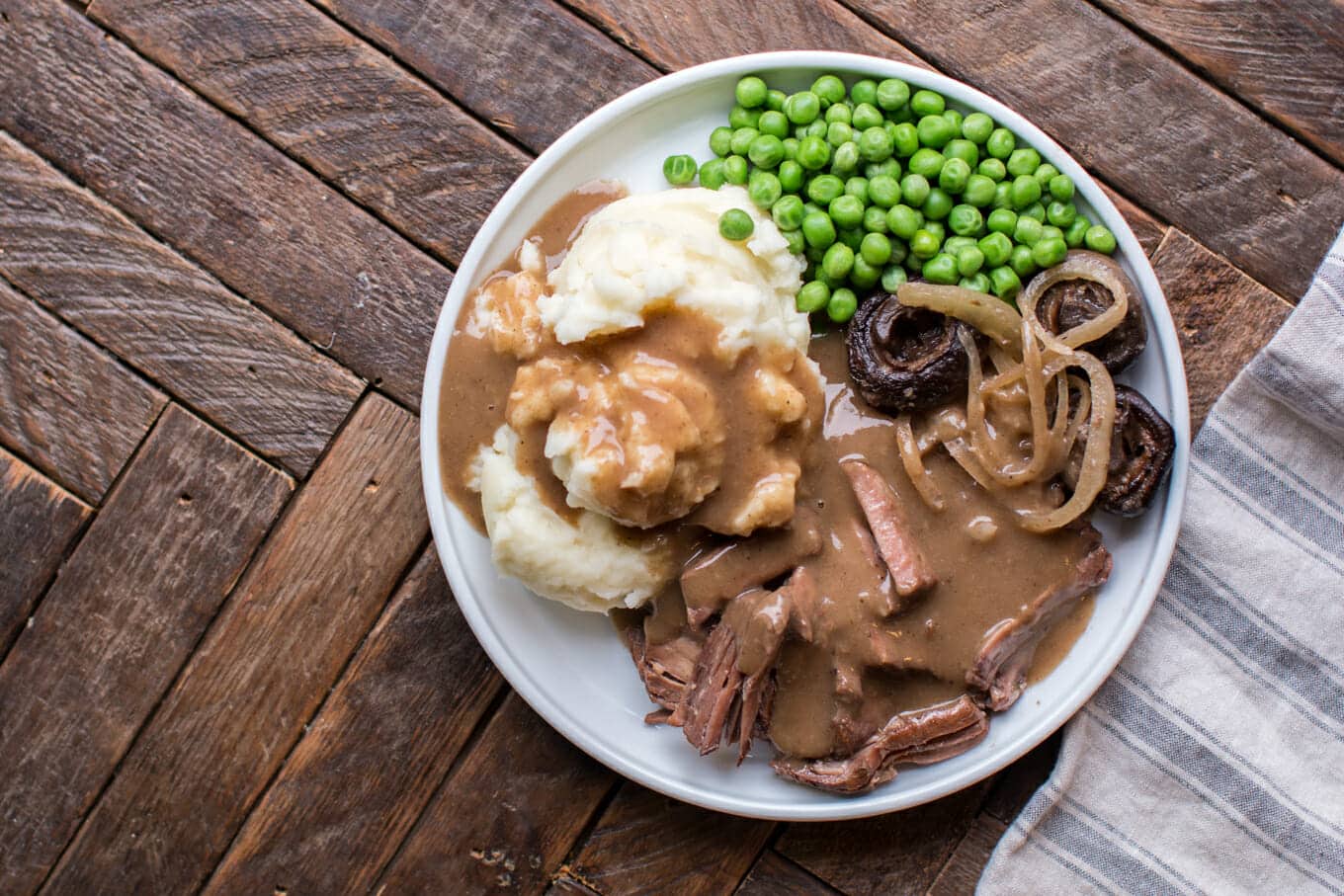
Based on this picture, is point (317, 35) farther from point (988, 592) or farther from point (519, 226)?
point (988, 592)

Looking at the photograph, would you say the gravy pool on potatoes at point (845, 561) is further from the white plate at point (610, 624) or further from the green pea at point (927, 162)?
the green pea at point (927, 162)

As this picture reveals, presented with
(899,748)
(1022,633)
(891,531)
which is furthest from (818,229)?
(899,748)

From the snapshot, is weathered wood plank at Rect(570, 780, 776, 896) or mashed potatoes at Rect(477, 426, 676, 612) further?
weathered wood plank at Rect(570, 780, 776, 896)

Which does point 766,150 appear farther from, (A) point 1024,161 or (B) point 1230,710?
(B) point 1230,710

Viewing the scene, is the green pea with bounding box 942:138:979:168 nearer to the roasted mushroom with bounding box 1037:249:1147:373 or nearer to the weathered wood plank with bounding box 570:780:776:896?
the roasted mushroom with bounding box 1037:249:1147:373

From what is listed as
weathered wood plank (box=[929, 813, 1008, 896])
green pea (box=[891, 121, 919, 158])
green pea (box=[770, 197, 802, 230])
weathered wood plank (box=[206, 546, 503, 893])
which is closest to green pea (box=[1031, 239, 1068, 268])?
green pea (box=[891, 121, 919, 158])

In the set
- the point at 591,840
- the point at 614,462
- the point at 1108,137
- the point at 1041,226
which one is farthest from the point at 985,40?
the point at 591,840
